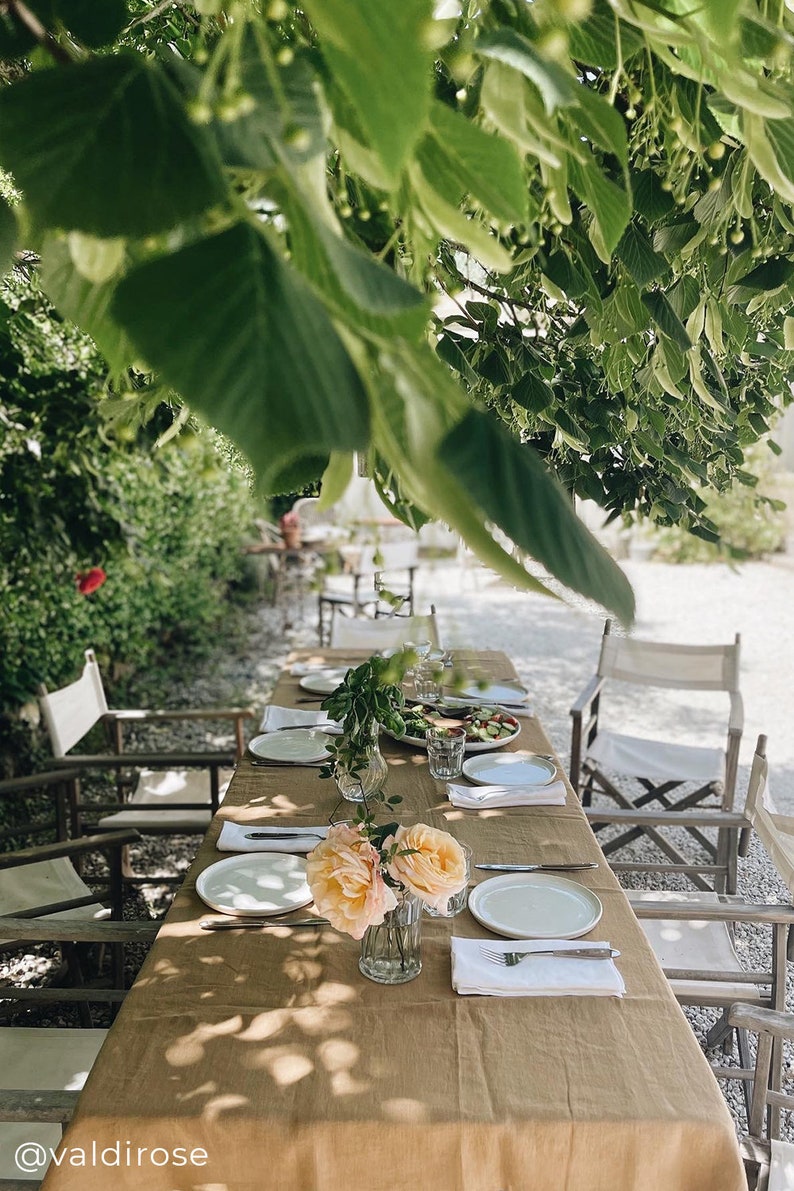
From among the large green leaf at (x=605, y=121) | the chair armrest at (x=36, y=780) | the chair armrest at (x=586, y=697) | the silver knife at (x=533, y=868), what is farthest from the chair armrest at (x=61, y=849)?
the large green leaf at (x=605, y=121)

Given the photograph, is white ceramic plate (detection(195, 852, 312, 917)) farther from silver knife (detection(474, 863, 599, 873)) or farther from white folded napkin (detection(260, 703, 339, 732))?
white folded napkin (detection(260, 703, 339, 732))

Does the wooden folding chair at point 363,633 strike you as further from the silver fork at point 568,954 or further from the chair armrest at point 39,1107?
the chair armrest at point 39,1107

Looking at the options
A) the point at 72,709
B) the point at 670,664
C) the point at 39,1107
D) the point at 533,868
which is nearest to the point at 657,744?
the point at 670,664

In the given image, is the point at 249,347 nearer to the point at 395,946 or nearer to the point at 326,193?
the point at 326,193

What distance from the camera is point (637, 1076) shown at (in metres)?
1.15

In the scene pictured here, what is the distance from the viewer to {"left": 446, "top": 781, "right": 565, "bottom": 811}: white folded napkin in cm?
199

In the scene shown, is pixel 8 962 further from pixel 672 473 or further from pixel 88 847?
pixel 672 473

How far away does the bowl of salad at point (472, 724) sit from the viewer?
2336 millimetres

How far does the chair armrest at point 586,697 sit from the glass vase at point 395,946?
1.58 m

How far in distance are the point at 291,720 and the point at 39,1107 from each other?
137cm

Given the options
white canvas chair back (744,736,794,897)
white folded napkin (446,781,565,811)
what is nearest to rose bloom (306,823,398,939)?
white folded napkin (446,781,565,811)

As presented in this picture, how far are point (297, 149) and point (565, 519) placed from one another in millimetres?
137

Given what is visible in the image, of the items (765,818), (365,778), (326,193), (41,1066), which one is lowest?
(41,1066)

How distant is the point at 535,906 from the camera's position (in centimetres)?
157
